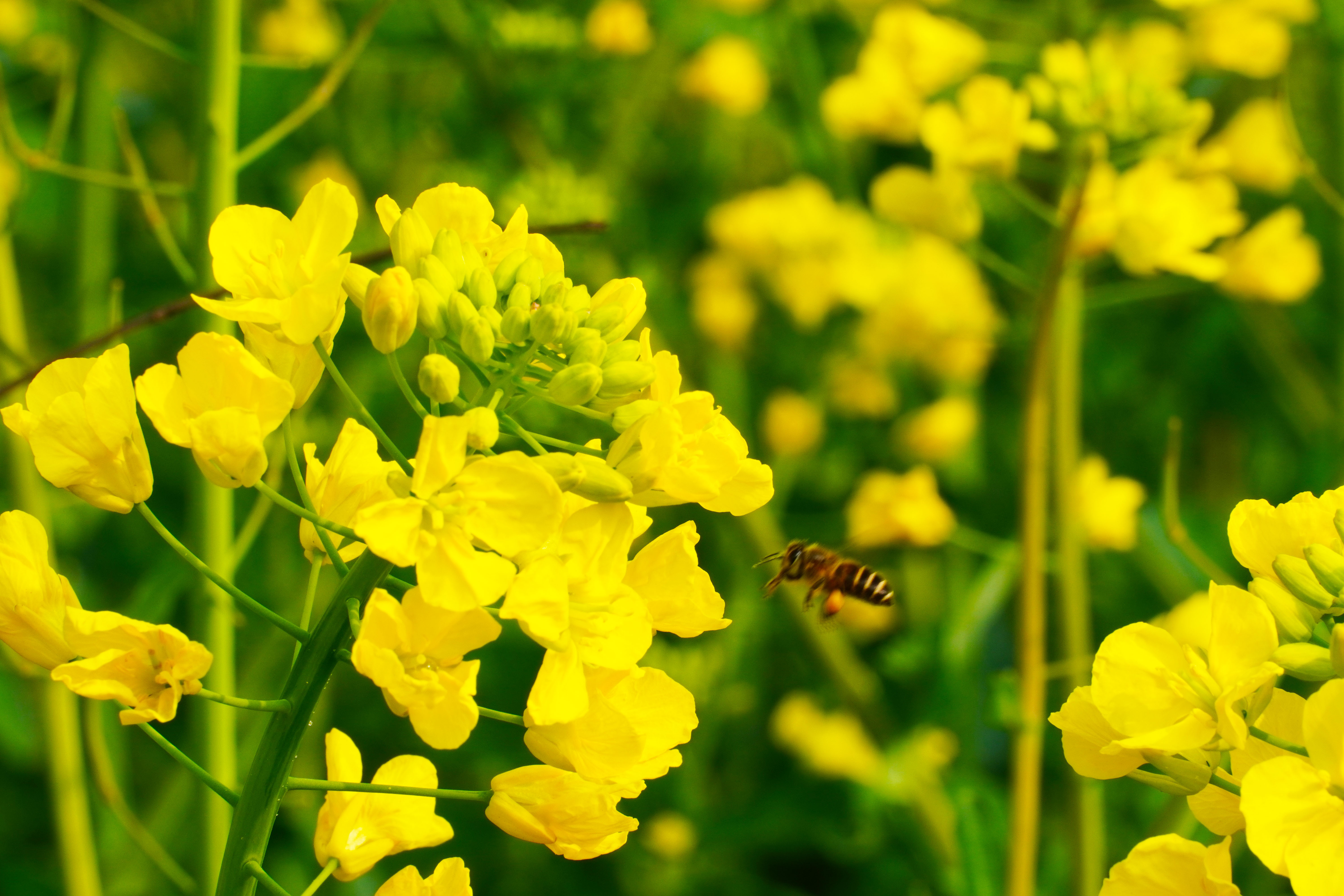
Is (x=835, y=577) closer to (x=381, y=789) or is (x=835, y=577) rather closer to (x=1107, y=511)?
(x=1107, y=511)

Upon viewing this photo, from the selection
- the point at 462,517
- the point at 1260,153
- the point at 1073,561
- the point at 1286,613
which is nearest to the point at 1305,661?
the point at 1286,613

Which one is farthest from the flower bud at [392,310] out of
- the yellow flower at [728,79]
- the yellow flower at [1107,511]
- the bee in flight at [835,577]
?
the yellow flower at [728,79]

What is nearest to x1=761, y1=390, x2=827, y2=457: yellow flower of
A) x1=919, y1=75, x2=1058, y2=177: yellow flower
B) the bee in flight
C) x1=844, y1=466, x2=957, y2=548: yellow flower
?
x1=844, y1=466, x2=957, y2=548: yellow flower

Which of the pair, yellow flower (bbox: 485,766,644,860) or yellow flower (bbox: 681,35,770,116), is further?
yellow flower (bbox: 681,35,770,116)

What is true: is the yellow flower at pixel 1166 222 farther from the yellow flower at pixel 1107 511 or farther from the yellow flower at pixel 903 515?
the yellow flower at pixel 903 515

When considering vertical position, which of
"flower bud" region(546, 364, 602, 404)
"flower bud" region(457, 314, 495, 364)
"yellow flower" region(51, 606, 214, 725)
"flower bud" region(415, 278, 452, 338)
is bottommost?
"yellow flower" region(51, 606, 214, 725)

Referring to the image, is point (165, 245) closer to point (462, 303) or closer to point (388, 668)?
point (462, 303)

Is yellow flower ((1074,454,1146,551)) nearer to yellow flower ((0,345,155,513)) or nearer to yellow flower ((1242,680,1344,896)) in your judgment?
yellow flower ((1242,680,1344,896))

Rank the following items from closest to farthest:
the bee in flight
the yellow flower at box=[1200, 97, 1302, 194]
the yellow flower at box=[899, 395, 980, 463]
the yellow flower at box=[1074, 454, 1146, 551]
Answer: the bee in flight, the yellow flower at box=[1074, 454, 1146, 551], the yellow flower at box=[1200, 97, 1302, 194], the yellow flower at box=[899, 395, 980, 463]
